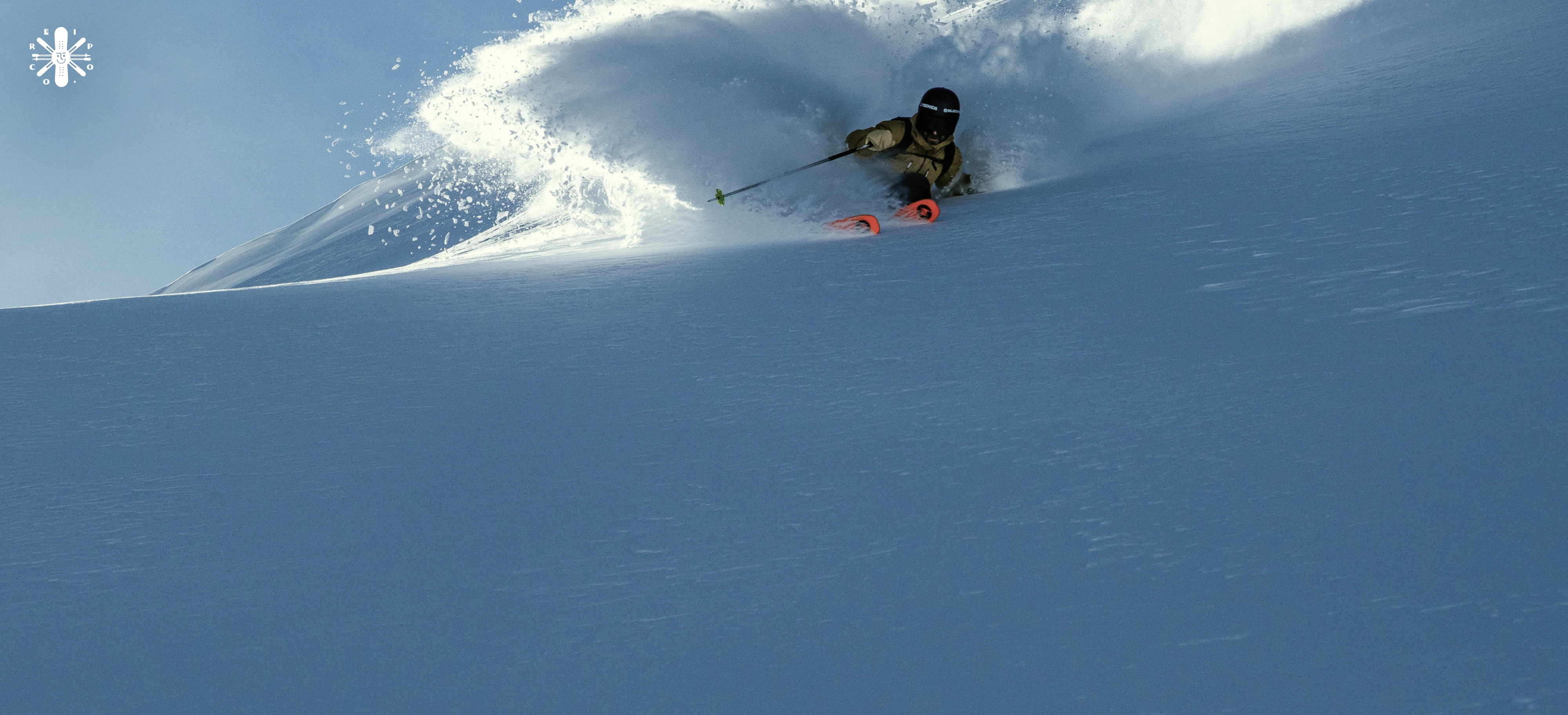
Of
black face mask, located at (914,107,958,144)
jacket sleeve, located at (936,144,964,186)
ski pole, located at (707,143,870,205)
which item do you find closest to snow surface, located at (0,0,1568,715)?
ski pole, located at (707,143,870,205)

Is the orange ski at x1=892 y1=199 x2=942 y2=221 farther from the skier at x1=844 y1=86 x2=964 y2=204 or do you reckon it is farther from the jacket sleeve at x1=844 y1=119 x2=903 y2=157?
the jacket sleeve at x1=844 y1=119 x2=903 y2=157

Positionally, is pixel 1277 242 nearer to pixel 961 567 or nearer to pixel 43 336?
pixel 961 567

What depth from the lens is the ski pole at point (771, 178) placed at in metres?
5.33

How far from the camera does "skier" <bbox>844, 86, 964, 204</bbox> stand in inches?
211

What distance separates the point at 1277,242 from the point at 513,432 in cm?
273

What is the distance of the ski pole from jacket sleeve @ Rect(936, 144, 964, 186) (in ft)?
1.80

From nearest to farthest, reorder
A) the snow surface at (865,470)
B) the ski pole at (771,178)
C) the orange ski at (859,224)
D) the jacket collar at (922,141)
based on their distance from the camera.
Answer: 1. the snow surface at (865,470)
2. the orange ski at (859,224)
3. the ski pole at (771,178)
4. the jacket collar at (922,141)

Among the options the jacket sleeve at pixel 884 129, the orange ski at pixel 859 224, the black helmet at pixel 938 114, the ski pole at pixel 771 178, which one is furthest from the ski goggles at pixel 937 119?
the orange ski at pixel 859 224

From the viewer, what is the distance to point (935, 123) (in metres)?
5.36

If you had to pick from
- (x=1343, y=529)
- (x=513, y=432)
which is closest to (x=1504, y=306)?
(x=1343, y=529)

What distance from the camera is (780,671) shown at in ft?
5.15

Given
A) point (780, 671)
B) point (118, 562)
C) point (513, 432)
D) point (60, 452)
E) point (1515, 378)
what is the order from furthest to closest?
point (60, 452)
point (513, 432)
point (1515, 378)
point (118, 562)
point (780, 671)

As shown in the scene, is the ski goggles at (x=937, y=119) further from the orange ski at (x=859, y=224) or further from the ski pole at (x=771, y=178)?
the orange ski at (x=859, y=224)

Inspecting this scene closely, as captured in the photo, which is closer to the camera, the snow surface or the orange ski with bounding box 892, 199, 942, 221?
the snow surface
